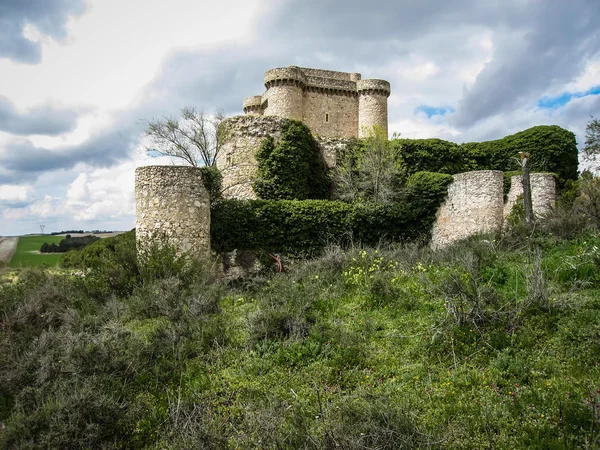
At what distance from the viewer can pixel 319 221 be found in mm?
15570

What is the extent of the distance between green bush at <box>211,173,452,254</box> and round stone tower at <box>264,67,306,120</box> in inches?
448

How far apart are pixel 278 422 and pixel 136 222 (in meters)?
9.78

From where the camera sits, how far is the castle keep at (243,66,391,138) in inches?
1082

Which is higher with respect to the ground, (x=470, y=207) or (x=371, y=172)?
(x=371, y=172)

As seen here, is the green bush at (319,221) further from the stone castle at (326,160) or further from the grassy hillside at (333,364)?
the grassy hillside at (333,364)

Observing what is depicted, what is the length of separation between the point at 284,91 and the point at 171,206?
53.2 feet

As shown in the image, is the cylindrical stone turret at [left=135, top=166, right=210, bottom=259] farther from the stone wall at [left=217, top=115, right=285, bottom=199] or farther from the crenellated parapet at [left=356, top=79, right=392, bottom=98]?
the crenellated parapet at [left=356, top=79, right=392, bottom=98]

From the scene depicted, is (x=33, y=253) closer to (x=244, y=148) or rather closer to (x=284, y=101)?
(x=244, y=148)

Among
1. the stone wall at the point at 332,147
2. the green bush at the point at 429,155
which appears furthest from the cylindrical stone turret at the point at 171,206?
the green bush at the point at 429,155

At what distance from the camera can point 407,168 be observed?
2030 centimetres

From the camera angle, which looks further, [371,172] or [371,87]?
[371,87]

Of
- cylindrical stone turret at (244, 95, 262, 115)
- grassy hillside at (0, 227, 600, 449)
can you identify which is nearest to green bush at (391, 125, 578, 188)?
grassy hillside at (0, 227, 600, 449)

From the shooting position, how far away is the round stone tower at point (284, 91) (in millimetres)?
26625

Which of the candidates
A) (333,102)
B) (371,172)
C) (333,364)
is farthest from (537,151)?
(333,364)
